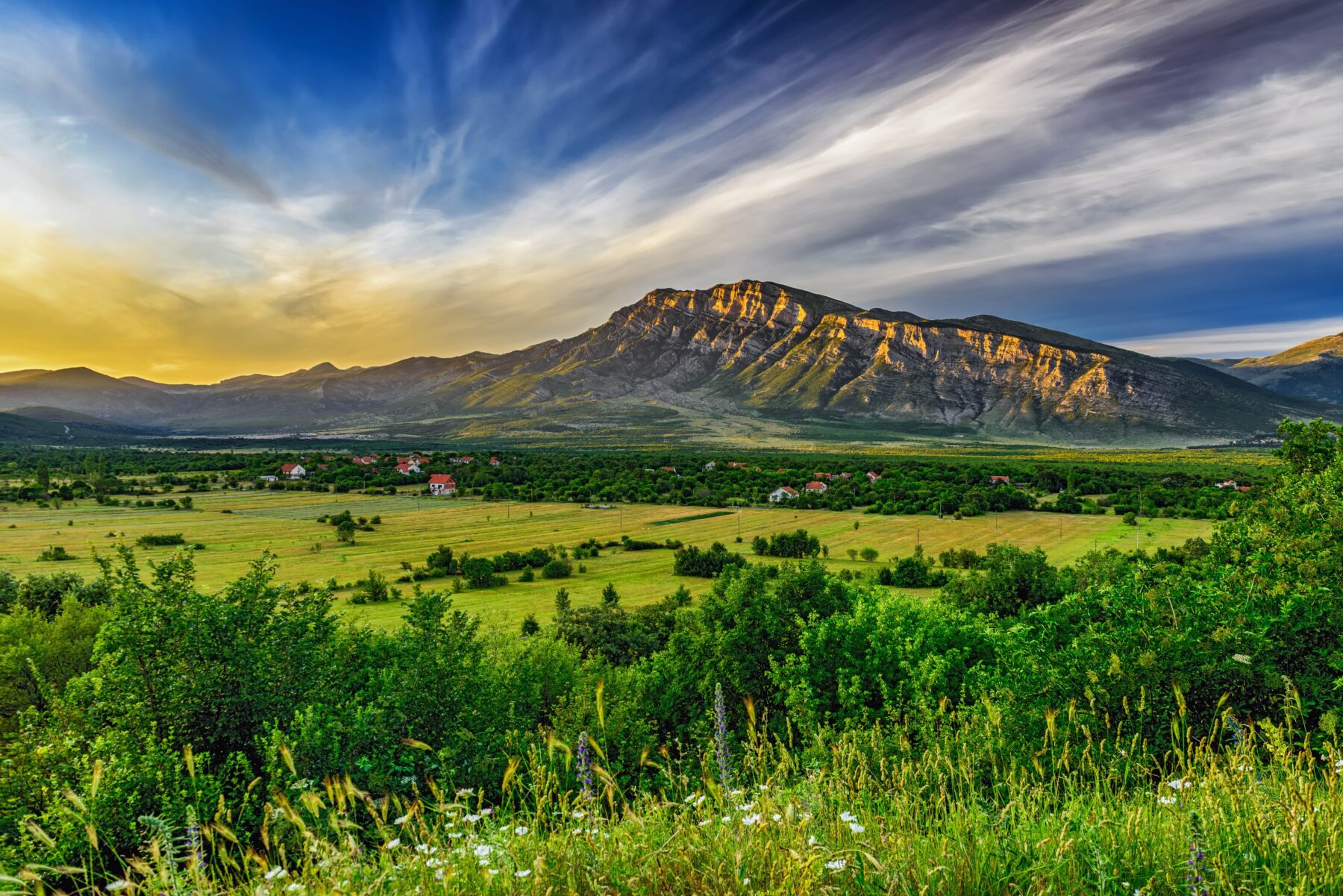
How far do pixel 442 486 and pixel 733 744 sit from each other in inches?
5069

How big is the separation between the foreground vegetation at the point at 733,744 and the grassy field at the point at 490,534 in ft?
92.1

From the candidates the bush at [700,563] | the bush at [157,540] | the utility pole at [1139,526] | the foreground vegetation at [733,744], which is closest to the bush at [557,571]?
the bush at [700,563]

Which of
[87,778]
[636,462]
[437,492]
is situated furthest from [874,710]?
[636,462]

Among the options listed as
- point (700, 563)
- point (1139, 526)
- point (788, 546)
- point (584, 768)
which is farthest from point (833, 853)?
point (1139, 526)

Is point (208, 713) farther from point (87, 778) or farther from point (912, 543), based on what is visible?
point (912, 543)

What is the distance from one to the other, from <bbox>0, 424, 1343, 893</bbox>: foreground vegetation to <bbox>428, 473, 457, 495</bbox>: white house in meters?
101

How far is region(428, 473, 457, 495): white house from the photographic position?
127375mm

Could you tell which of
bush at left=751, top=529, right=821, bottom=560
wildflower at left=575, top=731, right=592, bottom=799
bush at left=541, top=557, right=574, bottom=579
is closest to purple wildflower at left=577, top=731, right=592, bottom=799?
wildflower at left=575, top=731, right=592, bottom=799

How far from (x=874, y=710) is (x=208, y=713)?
18035 millimetres

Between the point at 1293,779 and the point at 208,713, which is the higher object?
the point at 1293,779

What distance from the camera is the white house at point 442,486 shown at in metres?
127

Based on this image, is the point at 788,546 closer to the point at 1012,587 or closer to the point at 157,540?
the point at 1012,587

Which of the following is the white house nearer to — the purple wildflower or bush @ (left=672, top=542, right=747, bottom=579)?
bush @ (left=672, top=542, right=747, bottom=579)

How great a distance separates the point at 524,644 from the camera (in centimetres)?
2723
